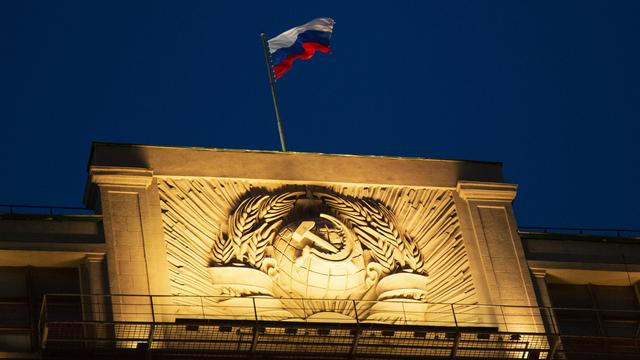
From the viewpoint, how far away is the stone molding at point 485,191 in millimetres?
46531

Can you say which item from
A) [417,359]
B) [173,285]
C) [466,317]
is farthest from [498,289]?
[173,285]

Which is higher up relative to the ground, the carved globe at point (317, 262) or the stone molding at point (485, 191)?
the stone molding at point (485, 191)

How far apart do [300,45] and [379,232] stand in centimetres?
703

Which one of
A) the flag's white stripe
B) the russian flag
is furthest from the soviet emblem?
the flag's white stripe

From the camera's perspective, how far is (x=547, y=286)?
46031 millimetres

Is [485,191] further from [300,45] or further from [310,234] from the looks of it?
[300,45]

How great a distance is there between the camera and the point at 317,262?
142 ft

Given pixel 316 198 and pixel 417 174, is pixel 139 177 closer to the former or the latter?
pixel 316 198

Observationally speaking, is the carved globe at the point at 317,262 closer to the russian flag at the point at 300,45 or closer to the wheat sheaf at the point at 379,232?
the wheat sheaf at the point at 379,232

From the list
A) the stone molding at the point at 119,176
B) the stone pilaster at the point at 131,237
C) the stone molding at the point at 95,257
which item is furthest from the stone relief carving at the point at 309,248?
the stone molding at the point at 95,257

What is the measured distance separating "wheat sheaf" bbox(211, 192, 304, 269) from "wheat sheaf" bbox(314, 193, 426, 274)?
1.38 meters

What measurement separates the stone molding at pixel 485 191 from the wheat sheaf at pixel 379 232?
7.60ft

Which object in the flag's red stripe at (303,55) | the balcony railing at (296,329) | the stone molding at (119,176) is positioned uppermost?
the flag's red stripe at (303,55)

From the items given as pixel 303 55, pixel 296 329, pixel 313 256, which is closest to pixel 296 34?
pixel 303 55
